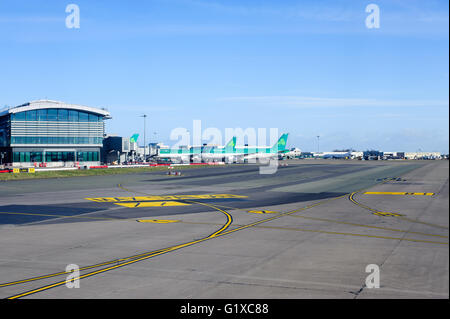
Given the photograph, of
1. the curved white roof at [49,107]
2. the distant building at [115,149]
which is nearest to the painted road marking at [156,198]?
the curved white roof at [49,107]

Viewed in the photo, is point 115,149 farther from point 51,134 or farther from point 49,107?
point 49,107

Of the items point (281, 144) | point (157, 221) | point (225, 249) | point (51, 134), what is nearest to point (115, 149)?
point (51, 134)

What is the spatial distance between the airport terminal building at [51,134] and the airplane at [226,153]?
33.0 metres

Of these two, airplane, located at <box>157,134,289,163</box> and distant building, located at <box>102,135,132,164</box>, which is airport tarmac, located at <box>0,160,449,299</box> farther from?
airplane, located at <box>157,134,289,163</box>

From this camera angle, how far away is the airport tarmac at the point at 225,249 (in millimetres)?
12656

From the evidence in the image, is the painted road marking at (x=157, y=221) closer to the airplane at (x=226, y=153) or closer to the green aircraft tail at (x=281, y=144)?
the airplane at (x=226, y=153)

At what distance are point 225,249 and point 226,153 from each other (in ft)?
407

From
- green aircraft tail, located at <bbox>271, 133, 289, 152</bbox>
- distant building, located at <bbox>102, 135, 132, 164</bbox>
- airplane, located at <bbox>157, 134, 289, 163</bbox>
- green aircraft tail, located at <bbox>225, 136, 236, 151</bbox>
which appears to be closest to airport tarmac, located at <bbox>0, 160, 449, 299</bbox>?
distant building, located at <bbox>102, 135, 132, 164</bbox>

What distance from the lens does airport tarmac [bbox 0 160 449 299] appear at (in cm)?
1266

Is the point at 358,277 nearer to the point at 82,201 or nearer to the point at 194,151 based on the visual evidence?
the point at 82,201

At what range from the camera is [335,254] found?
675 inches

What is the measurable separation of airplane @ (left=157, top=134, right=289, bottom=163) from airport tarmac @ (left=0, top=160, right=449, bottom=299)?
101m

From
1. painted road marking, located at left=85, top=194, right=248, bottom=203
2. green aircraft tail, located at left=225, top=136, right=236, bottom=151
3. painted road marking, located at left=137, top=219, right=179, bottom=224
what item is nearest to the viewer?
painted road marking, located at left=137, top=219, right=179, bottom=224

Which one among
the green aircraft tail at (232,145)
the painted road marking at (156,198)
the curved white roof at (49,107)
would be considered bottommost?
the painted road marking at (156,198)
